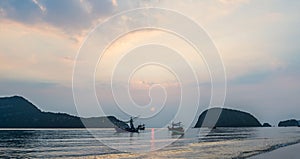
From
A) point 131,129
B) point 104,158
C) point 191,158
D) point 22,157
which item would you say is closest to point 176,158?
point 191,158

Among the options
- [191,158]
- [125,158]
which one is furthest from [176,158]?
[125,158]

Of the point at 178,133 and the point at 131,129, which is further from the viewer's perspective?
the point at 131,129

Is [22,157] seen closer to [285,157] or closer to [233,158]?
[233,158]

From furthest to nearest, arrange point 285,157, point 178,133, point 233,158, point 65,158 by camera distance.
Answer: point 178,133 < point 65,158 < point 233,158 < point 285,157

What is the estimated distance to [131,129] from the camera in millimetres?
157125

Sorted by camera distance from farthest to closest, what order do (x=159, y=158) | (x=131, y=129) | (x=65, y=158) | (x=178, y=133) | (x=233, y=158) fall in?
(x=131, y=129) → (x=178, y=133) → (x=65, y=158) → (x=159, y=158) → (x=233, y=158)

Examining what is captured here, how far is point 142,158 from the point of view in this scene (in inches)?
1614

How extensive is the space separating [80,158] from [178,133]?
100178 mm

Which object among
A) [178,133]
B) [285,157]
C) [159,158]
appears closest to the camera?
[285,157]

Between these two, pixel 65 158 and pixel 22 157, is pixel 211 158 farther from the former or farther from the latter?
pixel 22 157

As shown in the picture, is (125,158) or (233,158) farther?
(125,158)

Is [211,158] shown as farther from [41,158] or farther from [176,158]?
[41,158]

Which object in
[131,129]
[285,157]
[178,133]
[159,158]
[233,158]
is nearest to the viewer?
[285,157]

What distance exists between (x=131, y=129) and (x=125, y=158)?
383 ft
